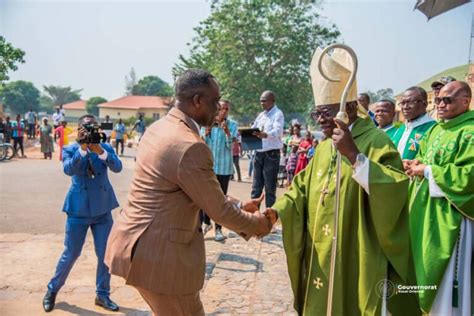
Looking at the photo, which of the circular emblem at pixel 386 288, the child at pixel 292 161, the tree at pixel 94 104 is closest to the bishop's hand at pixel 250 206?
the circular emblem at pixel 386 288

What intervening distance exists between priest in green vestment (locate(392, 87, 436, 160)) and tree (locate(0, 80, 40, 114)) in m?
90.6

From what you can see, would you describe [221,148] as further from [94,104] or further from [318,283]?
[94,104]

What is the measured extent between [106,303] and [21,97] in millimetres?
98094

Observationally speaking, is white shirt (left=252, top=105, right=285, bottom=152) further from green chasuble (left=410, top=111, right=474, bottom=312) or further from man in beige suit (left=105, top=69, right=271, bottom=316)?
man in beige suit (left=105, top=69, right=271, bottom=316)

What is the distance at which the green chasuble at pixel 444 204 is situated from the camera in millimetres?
3502

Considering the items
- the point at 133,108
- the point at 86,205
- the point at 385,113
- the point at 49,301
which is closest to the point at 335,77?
the point at 86,205

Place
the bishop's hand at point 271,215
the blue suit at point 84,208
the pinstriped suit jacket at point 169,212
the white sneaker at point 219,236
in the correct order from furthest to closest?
the white sneaker at point 219,236 < the blue suit at point 84,208 < the bishop's hand at point 271,215 < the pinstriped suit jacket at point 169,212

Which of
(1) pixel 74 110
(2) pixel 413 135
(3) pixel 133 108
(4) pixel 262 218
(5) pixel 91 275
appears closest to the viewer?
(4) pixel 262 218

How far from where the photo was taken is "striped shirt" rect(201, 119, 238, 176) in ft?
22.1

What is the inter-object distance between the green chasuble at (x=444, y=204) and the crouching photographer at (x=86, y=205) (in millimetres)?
3055

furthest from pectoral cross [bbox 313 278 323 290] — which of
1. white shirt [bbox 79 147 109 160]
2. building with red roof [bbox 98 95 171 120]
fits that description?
building with red roof [bbox 98 95 171 120]

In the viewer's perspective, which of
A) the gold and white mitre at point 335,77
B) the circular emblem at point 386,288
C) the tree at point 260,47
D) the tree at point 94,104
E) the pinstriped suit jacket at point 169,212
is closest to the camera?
the pinstriped suit jacket at point 169,212

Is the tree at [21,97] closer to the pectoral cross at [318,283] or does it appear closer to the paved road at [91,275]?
the paved road at [91,275]

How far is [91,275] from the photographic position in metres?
5.59
